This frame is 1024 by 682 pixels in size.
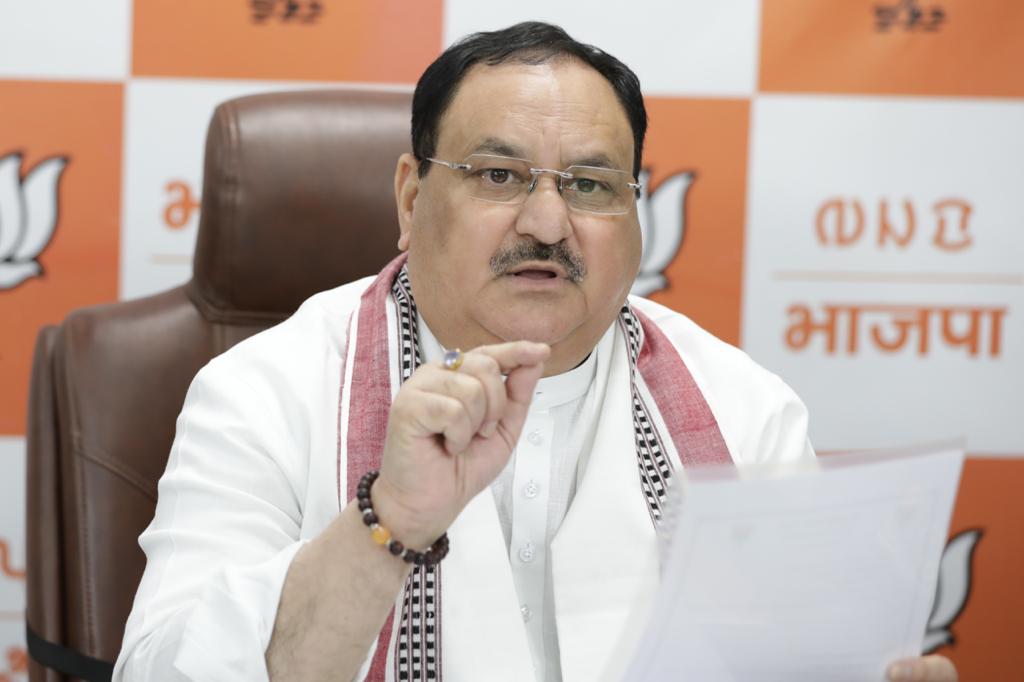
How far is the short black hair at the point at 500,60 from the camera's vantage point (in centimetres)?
150

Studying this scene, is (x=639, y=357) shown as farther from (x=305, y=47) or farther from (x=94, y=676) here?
(x=305, y=47)

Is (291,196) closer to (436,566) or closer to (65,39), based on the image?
(436,566)

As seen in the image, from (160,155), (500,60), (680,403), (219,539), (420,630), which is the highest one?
(500,60)

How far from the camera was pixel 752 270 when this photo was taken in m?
2.31

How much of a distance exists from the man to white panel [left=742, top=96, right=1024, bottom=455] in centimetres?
69

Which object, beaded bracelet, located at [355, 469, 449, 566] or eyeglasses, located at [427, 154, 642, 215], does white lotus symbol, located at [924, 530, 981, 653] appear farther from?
beaded bracelet, located at [355, 469, 449, 566]

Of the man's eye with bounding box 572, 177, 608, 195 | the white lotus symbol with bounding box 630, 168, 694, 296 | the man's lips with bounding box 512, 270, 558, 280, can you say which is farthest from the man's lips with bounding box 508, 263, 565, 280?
the white lotus symbol with bounding box 630, 168, 694, 296

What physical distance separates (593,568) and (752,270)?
1.04 meters

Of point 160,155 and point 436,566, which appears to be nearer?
point 436,566

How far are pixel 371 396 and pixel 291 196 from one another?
41 centimetres

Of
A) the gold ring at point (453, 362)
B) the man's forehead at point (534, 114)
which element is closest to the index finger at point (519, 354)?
the gold ring at point (453, 362)

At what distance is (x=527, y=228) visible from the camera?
4.63ft

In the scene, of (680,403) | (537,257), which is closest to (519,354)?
(537,257)

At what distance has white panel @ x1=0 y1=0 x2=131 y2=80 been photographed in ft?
7.42
